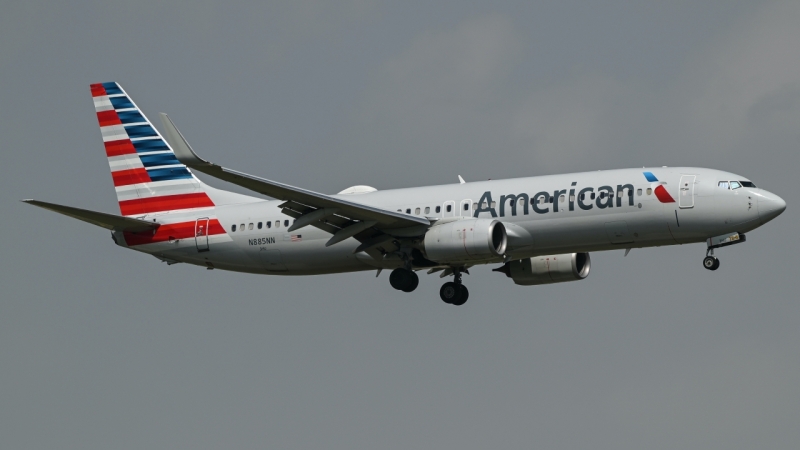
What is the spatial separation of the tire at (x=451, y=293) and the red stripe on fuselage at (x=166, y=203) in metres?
10.0

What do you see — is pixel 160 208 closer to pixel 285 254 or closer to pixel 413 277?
pixel 285 254

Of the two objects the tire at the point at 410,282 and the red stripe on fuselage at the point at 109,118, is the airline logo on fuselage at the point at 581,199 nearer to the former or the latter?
the tire at the point at 410,282

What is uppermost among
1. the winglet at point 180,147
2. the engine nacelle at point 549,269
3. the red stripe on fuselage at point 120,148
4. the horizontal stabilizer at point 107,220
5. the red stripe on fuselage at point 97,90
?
the red stripe on fuselage at point 97,90

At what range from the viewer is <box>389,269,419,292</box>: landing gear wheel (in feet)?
148

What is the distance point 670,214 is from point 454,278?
9.29m

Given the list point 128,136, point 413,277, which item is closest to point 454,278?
point 413,277

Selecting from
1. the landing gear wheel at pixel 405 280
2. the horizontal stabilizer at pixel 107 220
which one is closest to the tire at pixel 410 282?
the landing gear wheel at pixel 405 280

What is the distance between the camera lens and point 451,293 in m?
47.6

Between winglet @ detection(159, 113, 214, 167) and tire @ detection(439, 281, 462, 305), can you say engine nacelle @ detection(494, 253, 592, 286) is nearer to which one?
tire @ detection(439, 281, 462, 305)

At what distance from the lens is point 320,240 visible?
46812 mm

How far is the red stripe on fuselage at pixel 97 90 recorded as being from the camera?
54062mm

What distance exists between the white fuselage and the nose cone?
0.03 meters

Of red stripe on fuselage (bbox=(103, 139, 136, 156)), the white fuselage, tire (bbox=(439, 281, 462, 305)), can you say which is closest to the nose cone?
the white fuselage

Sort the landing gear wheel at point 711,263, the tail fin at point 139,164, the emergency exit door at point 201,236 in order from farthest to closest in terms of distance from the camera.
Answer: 1. the tail fin at point 139,164
2. the emergency exit door at point 201,236
3. the landing gear wheel at point 711,263
